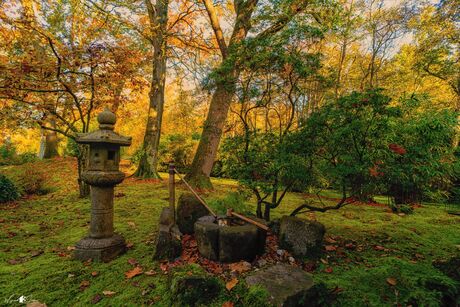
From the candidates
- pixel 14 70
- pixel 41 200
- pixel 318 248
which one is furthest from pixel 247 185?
pixel 41 200

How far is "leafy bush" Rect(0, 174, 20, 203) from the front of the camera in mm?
7379

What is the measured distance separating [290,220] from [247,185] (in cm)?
91

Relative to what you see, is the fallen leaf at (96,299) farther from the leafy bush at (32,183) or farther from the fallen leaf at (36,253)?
the leafy bush at (32,183)

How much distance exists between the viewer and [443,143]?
3.04m

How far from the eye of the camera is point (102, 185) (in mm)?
3736

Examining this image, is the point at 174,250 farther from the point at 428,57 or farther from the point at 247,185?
the point at 428,57

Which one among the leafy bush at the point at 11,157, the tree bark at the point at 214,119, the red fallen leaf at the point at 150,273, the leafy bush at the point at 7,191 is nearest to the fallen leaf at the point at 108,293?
the red fallen leaf at the point at 150,273

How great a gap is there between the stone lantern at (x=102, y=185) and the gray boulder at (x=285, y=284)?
93.1 inches

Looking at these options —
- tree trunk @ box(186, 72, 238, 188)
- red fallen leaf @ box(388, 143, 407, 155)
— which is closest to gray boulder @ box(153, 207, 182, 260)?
red fallen leaf @ box(388, 143, 407, 155)

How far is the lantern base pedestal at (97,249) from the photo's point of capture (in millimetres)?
3570

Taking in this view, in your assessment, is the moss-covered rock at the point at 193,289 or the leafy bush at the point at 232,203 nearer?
the moss-covered rock at the point at 193,289

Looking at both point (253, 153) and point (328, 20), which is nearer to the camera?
point (253, 153)

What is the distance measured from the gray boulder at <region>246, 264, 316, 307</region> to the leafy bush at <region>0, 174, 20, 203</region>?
8.63 m

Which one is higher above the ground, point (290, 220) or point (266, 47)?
point (266, 47)
